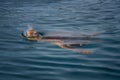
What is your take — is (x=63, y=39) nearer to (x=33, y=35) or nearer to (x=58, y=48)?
(x=58, y=48)

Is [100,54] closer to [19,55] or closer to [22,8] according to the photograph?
[19,55]

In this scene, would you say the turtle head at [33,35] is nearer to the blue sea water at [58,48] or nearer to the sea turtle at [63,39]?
the sea turtle at [63,39]

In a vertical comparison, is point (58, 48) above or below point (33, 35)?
below

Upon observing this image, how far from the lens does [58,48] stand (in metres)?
10.6

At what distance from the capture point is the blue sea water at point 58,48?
27.1 feet

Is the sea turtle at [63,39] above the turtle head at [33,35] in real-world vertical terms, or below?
below

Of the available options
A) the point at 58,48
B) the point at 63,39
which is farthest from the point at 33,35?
the point at 58,48

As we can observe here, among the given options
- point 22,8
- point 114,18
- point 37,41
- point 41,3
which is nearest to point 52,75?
point 37,41

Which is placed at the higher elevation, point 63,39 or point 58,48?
point 63,39

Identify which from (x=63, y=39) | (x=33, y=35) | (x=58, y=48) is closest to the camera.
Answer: (x=58, y=48)

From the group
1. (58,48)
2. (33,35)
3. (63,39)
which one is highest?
(33,35)

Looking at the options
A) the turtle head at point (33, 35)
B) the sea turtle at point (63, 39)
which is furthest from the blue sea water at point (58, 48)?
the turtle head at point (33, 35)

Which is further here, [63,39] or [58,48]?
[63,39]

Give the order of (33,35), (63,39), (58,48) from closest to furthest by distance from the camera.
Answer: (58,48) → (63,39) → (33,35)
